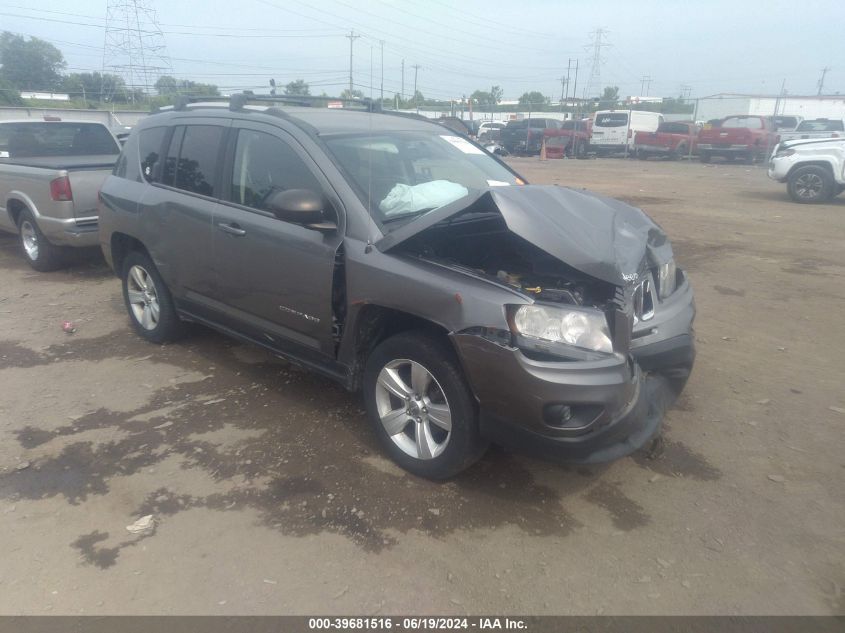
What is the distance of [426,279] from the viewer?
302cm

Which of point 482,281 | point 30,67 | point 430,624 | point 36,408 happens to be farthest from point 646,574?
point 30,67

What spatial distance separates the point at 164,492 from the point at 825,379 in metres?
4.44

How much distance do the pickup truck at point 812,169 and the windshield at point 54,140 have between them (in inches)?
495

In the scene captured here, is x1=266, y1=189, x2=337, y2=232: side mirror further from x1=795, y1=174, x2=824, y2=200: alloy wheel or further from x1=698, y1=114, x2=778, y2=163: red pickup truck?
x1=698, y1=114, x2=778, y2=163: red pickup truck

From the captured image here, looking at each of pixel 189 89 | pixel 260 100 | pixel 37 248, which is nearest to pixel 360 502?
pixel 260 100

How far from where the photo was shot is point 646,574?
263cm

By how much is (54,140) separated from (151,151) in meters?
4.68

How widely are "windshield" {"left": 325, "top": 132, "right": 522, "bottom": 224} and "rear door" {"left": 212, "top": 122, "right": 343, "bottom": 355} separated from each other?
0.72ft

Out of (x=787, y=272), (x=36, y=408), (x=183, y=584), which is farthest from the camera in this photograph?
(x=787, y=272)

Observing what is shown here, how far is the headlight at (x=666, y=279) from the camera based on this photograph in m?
3.58

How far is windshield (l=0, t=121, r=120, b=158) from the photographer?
26.4 ft

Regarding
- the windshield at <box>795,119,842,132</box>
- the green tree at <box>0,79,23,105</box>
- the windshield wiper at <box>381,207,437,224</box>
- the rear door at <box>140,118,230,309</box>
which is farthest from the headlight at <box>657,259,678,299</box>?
the green tree at <box>0,79,23,105</box>

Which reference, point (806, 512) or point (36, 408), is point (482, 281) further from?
point (36, 408)

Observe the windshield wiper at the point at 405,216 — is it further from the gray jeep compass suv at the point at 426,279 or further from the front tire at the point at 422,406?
the front tire at the point at 422,406
